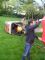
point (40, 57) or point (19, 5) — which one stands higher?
point (40, 57)

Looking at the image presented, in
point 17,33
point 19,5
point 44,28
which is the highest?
point 44,28

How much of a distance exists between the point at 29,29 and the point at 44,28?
70.7 inches

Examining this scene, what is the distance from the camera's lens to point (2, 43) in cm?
1269

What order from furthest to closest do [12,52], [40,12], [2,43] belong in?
[40,12]
[2,43]
[12,52]

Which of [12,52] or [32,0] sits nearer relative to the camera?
[12,52]

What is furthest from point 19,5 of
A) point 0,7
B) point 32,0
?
point 32,0

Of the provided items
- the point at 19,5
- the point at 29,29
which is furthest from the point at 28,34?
the point at 19,5

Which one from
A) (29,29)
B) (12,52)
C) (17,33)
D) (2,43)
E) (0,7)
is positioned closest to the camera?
(29,29)

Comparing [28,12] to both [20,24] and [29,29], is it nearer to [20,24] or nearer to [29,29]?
[20,24]

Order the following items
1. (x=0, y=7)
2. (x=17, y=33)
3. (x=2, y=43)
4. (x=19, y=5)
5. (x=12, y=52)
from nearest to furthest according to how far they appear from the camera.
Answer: (x=12, y=52)
(x=2, y=43)
(x=17, y=33)
(x=0, y=7)
(x=19, y=5)

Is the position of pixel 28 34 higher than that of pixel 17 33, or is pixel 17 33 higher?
pixel 28 34

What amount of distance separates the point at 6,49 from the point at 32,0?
2708 centimetres

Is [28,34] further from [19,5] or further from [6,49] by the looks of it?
[19,5]

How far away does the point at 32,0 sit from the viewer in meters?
37.5
